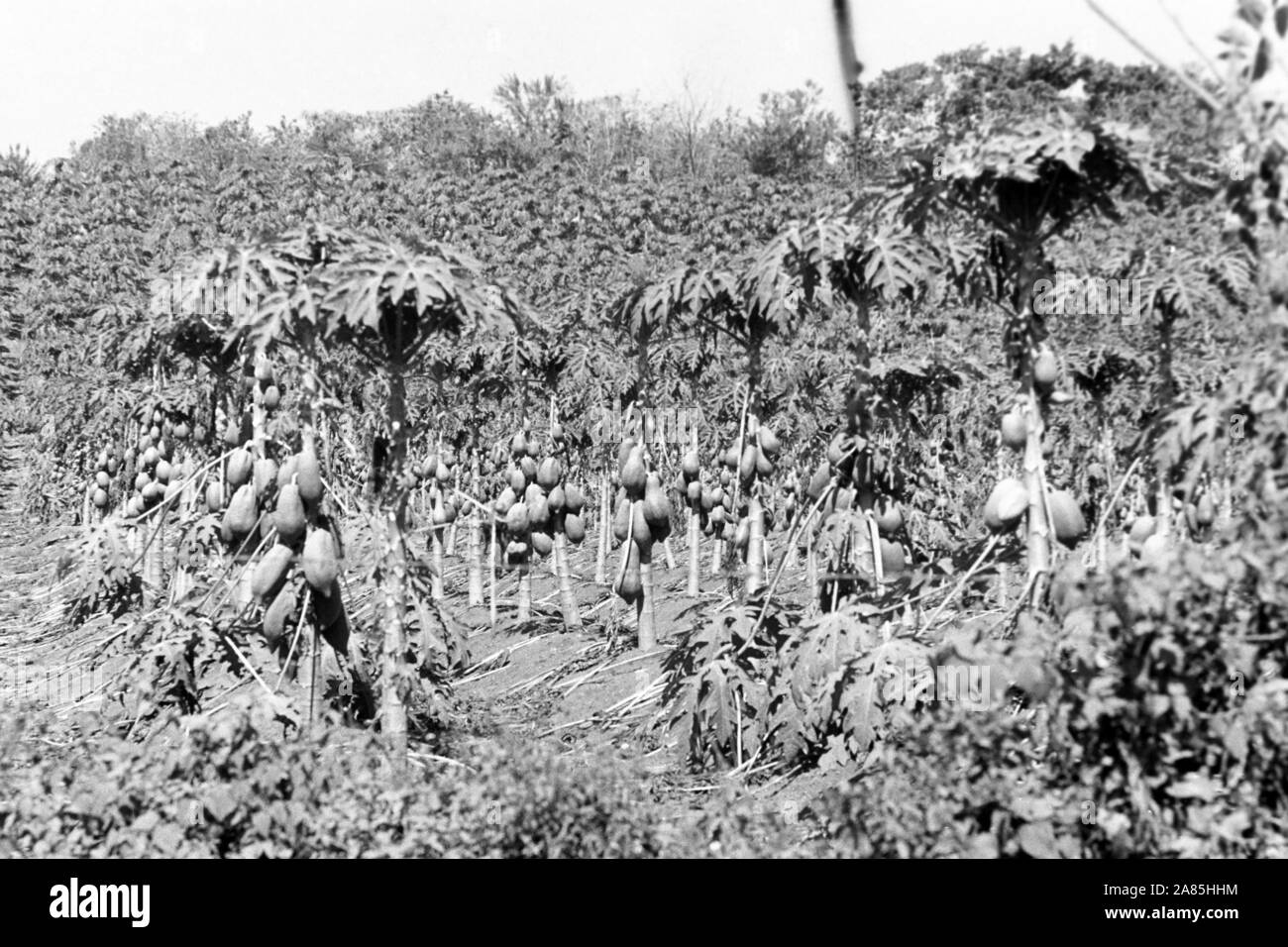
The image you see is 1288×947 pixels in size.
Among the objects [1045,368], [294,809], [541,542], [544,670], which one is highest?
[1045,368]

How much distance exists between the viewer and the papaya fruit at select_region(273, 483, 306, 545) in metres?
5.64

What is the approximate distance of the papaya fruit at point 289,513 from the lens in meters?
5.64

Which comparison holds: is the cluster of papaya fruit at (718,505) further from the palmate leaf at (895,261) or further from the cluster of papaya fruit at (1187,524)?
the cluster of papaya fruit at (1187,524)

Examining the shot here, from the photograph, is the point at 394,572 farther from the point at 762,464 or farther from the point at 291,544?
the point at 762,464

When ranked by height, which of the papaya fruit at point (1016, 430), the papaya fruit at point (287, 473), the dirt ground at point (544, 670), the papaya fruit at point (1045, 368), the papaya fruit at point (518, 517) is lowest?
the dirt ground at point (544, 670)

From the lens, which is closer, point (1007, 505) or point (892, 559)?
point (1007, 505)

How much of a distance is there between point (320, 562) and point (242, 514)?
644 mm

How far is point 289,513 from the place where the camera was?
18.5ft

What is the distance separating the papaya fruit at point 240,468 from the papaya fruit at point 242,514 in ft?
0.76

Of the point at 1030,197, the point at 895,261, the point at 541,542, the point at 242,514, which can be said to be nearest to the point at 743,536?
the point at 541,542

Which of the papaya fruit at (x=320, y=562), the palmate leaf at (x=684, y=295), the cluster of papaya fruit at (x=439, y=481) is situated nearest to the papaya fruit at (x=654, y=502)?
the palmate leaf at (x=684, y=295)

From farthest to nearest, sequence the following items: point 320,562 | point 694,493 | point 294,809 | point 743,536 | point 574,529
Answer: point 574,529, point 694,493, point 743,536, point 320,562, point 294,809

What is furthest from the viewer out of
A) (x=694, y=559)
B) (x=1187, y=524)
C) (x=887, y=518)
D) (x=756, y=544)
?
(x=694, y=559)

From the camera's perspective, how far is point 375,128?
44375 mm
